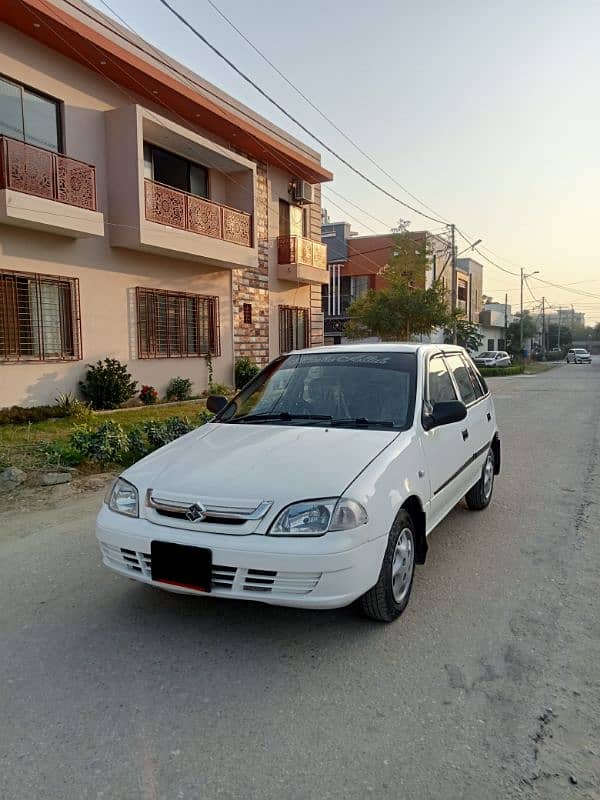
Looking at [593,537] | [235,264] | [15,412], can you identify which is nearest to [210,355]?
[235,264]

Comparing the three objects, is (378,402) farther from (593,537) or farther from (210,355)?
(210,355)

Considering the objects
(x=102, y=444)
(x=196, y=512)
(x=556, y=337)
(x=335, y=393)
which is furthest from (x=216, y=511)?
(x=556, y=337)

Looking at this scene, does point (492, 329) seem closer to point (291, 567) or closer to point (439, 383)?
point (439, 383)

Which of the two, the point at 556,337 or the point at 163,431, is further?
the point at 556,337

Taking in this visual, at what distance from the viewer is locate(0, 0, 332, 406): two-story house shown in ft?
36.9

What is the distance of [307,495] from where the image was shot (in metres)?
3.07

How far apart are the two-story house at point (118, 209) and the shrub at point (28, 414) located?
422 mm

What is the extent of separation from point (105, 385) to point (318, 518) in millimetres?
10644

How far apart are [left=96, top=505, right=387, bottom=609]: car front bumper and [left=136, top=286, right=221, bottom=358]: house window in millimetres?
11899

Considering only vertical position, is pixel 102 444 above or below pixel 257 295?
below

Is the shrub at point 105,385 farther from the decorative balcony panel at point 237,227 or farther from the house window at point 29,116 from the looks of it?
the decorative balcony panel at point 237,227

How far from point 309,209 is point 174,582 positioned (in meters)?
20.0

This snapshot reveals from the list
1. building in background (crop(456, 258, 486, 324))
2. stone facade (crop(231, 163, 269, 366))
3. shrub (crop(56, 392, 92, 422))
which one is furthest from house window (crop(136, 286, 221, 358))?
building in background (crop(456, 258, 486, 324))

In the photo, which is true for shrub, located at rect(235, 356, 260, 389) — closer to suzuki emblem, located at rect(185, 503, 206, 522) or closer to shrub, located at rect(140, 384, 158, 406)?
shrub, located at rect(140, 384, 158, 406)
